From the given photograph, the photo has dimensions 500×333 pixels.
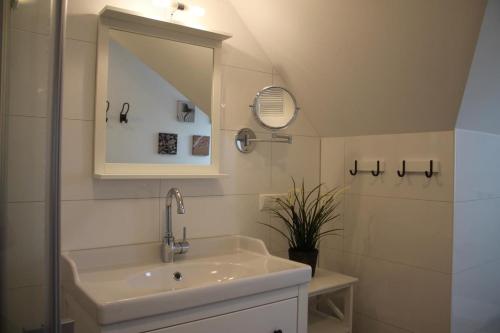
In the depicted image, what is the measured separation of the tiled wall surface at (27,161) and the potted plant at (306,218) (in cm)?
124

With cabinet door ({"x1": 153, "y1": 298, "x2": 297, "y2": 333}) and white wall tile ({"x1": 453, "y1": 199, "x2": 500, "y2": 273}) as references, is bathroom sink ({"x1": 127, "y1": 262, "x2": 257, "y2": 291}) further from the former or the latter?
white wall tile ({"x1": 453, "y1": 199, "x2": 500, "y2": 273})

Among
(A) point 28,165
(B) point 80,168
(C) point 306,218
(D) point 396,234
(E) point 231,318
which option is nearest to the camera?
(A) point 28,165

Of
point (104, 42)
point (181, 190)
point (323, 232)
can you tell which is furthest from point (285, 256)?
point (104, 42)

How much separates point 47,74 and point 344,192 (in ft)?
5.39

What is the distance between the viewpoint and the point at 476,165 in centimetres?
174

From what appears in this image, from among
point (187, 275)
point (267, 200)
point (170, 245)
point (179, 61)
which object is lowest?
point (187, 275)

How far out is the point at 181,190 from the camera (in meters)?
1.74

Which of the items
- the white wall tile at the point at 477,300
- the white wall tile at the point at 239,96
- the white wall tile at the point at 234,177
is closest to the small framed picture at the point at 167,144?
the white wall tile at the point at 234,177

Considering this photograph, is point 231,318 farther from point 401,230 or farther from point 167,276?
point 401,230

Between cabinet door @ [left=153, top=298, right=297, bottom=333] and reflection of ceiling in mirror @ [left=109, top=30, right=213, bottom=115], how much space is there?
0.85m

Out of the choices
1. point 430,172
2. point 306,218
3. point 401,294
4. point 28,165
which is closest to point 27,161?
point 28,165

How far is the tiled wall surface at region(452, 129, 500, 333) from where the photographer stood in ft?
5.45

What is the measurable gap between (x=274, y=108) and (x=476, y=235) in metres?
1.03

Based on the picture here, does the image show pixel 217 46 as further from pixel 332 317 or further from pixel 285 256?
pixel 332 317
